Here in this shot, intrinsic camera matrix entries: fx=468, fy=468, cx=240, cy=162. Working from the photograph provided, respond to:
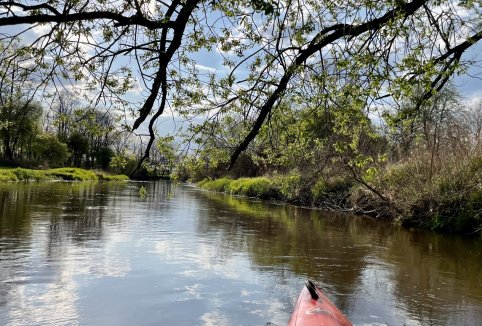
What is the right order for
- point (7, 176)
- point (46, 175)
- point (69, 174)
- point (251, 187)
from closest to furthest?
point (7, 176), point (251, 187), point (46, 175), point (69, 174)

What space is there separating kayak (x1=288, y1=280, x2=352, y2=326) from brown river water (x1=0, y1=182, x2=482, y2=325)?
0.64 m

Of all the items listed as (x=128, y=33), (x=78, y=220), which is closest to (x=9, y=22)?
(x=128, y=33)

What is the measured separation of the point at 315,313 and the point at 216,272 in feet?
10.9

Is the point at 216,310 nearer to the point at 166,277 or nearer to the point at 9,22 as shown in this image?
the point at 166,277

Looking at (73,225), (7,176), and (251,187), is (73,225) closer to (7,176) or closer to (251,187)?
(251,187)

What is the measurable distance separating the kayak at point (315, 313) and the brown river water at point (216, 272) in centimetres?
64

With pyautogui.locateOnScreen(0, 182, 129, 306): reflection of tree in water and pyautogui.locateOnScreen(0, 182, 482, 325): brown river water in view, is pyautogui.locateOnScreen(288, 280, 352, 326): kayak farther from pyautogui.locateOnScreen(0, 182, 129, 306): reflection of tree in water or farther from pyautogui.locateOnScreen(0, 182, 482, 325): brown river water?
pyautogui.locateOnScreen(0, 182, 129, 306): reflection of tree in water

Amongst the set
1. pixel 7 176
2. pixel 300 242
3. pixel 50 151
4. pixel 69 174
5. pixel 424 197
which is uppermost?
pixel 50 151

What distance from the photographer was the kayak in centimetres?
457

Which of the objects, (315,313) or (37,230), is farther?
(37,230)

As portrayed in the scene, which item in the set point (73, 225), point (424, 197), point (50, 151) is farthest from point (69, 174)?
point (424, 197)

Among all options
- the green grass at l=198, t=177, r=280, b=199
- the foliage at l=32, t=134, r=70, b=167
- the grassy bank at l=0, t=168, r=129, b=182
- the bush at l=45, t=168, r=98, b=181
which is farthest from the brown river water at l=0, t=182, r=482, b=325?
the foliage at l=32, t=134, r=70, b=167

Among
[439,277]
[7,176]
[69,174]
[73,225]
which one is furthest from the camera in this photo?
[69,174]

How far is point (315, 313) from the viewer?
187 inches
